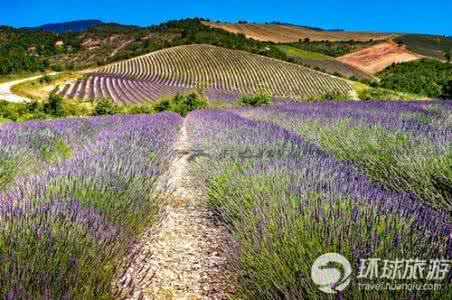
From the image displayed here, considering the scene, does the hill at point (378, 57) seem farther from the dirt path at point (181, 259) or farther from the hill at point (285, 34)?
the dirt path at point (181, 259)

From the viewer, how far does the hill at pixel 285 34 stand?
307 ft

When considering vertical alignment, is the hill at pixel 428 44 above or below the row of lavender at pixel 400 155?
above

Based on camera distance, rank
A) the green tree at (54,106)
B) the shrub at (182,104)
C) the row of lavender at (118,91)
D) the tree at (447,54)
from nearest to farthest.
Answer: the shrub at (182,104) < the green tree at (54,106) < the row of lavender at (118,91) < the tree at (447,54)

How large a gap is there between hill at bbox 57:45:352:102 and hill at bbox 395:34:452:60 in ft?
103

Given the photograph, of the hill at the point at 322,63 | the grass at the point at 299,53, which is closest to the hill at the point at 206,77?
the hill at the point at 322,63

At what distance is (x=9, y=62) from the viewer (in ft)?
221

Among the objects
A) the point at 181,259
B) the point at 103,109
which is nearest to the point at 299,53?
the point at 103,109

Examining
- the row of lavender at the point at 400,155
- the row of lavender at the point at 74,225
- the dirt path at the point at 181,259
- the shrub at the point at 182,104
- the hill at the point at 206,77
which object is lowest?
the dirt path at the point at 181,259

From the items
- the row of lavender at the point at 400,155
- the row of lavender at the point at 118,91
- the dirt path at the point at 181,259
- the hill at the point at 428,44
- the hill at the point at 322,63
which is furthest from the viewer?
the hill at the point at 428,44

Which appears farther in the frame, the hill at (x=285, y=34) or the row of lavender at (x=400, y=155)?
the hill at (x=285, y=34)

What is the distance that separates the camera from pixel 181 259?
119 inches

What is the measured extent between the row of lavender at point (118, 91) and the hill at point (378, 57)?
47.2 metres

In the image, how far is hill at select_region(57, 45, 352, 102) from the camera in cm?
4431

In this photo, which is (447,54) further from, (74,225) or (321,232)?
(74,225)
